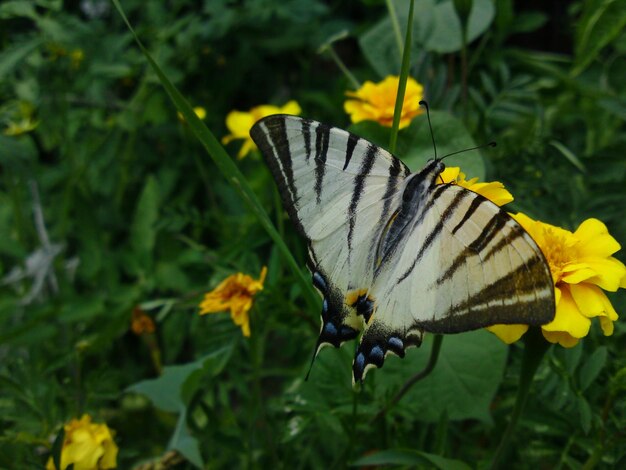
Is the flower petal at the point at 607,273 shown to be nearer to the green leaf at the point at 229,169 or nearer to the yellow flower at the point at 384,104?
the green leaf at the point at 229,169

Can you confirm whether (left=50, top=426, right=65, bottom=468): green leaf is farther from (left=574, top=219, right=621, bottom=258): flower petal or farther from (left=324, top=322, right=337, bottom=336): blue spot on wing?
(left=574, top=219, right=621, bottom=258): flower petal

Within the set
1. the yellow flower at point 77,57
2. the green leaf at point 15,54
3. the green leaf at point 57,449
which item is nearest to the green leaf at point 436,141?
the green leaf at point 57,449

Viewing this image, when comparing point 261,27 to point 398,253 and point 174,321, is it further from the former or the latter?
point 398,253

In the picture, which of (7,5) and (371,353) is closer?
(371,353)

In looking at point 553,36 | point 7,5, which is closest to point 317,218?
point 7,5

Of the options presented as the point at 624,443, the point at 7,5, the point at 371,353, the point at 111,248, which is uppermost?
the point at 7,5

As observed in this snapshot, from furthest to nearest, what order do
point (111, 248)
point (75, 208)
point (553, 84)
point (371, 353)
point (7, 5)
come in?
point (111, 248)
point (75, 208)
point (553, 84)
point (7, 5)
point (371, 353)
